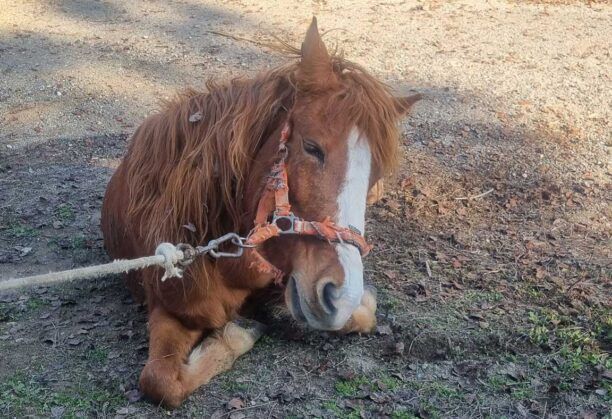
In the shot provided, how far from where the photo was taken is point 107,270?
2.79m

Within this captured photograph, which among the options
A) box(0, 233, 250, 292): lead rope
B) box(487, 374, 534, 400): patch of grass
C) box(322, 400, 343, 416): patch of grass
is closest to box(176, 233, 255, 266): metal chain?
box(0, 233, 250, 292): lead rope

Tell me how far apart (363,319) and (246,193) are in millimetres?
1268

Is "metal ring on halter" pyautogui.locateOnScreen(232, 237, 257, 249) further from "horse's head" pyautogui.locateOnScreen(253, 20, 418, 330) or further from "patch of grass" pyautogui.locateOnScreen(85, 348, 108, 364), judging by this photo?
"patch of grass" pyautogui.locateOnScreen(85, 348, 108, 364)

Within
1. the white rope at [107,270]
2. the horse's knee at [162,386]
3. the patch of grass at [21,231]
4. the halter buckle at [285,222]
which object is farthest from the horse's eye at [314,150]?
the patch of grass at [21,231]

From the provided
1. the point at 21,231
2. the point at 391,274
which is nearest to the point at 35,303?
the point at 21,231

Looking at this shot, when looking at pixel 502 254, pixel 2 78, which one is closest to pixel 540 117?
pixel 502 254

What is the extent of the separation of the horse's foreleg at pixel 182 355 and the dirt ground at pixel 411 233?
0.31 ft

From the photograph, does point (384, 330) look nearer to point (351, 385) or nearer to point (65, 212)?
point (351, 385)

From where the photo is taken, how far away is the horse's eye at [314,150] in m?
3.11

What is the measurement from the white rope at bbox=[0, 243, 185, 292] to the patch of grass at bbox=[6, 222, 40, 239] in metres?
2.74

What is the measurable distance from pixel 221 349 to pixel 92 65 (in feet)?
23.7

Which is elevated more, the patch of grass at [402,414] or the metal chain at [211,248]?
the metal chain at [211,248]

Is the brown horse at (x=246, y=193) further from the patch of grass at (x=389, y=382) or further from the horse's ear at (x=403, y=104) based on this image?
the patch of grass at (x=389, y=382)

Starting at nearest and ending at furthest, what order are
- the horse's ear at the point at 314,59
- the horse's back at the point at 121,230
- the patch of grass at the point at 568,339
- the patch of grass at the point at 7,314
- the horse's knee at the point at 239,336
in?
the horse's ear at the point at 314,59 < the patch of grass at the point at 568,339 < the horse's knee at the point at 239,336 < the horse's back at the point at 121,230 < the patch of grass at the point at 7,314
